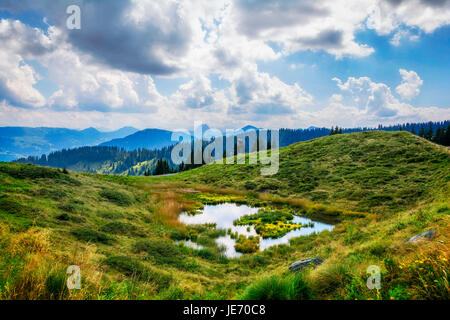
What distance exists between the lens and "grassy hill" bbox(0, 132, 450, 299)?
16.9 ft

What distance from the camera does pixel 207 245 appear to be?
52.4 feet

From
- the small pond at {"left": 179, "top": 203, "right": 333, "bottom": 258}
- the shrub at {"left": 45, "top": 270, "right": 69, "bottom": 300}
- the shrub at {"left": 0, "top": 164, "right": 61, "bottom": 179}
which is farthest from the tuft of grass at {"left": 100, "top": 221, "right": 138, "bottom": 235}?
the shrub at {"left": 0, "top": 164, "right": 61, "bottom": 179}

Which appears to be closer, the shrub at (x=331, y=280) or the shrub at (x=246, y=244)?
the shrub at (x=331, y=280)

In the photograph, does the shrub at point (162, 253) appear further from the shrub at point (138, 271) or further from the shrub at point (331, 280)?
the shrub at point (331, 280)

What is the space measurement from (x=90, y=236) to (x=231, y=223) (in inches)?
553

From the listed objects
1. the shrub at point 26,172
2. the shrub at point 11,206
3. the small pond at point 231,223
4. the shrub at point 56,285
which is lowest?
the small pond at point 231,223

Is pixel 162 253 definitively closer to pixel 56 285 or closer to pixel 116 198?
pixel 56 285

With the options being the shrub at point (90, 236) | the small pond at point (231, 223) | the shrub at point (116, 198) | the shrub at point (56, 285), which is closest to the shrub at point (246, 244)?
the small pond at point (231, 223)

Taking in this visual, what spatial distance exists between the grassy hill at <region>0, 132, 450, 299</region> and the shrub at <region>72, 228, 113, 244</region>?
49 millimetres

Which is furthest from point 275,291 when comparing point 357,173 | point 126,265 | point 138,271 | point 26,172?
point 357,173

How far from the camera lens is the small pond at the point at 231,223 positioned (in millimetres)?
17008

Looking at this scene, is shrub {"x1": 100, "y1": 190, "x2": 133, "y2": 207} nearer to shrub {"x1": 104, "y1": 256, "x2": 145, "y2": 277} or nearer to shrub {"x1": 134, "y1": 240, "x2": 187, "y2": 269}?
shrub {"x1": 134, "y1": 240, "x2": 187, "y2": 269}

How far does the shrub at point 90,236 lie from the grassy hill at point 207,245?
49 millimetres
